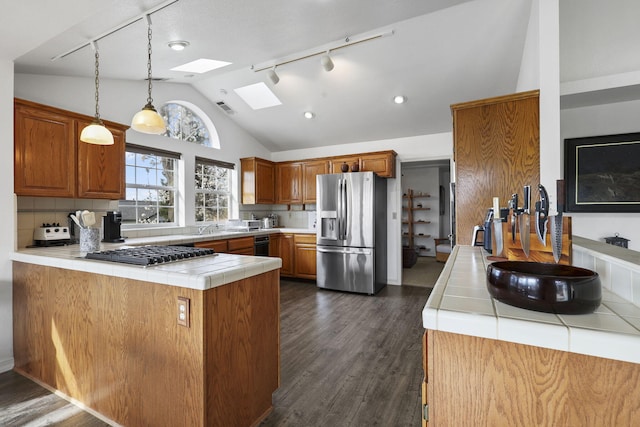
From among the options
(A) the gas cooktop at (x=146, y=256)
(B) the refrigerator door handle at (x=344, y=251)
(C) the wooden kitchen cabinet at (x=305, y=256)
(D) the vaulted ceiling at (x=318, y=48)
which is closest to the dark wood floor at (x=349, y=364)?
(B) the refrigerator door handle at (x=344, y=251)

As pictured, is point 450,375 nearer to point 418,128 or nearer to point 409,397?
point 409,397

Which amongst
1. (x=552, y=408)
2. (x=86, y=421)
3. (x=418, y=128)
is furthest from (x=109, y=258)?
(x=418, y=128)

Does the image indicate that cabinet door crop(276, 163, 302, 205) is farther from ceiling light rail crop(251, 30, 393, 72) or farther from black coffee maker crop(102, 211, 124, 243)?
black coffee maker crop(102, 211, 124, 243)

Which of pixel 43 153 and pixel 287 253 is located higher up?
pixel 43 153

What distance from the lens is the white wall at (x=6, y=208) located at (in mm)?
2238

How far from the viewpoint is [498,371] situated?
0.73 m

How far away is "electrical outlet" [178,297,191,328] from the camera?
4.63ft

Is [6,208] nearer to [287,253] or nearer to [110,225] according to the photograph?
[110,225]

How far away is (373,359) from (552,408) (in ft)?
6.28

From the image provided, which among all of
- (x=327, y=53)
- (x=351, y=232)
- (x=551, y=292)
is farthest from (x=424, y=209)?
(x=551, y=292)

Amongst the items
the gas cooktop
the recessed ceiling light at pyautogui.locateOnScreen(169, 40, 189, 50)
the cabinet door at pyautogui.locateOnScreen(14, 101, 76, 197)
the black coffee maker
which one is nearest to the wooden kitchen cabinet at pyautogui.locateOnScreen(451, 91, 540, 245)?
the gas cooktop

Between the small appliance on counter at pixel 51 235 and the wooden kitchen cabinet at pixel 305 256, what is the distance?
9.98ft

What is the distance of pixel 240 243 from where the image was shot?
13.7 feet

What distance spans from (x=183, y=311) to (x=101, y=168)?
2.24 meters
